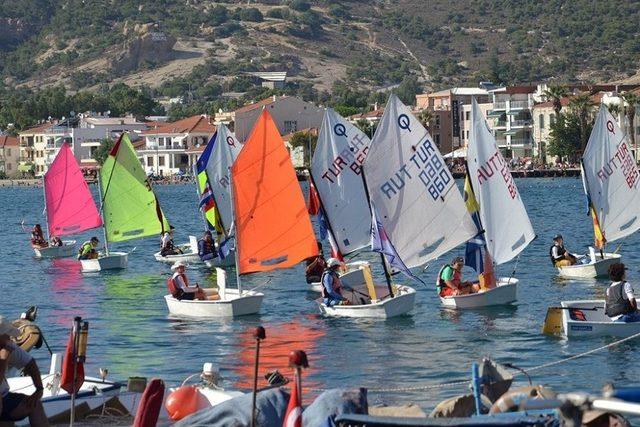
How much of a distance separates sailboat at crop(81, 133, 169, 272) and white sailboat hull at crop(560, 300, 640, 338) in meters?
26.3

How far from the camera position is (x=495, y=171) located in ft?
129

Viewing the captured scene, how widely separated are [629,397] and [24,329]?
13.3 meters

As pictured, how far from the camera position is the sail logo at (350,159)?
1793 inches

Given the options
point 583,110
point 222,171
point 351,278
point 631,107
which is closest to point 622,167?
point 351,278

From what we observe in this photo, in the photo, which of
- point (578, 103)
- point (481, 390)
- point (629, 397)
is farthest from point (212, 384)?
point (578, 103)

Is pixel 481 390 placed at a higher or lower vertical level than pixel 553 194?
higher

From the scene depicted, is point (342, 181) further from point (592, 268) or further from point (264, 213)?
point (264, 213)

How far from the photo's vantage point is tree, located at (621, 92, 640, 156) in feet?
535

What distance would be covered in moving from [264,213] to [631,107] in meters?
131

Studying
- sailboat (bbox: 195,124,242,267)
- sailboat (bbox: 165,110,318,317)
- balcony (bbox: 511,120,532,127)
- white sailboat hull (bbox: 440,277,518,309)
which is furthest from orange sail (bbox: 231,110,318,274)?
balcony (bbox: 511,120,532,127)

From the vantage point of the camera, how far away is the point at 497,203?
128 ft

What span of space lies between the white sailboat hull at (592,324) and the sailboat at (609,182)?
14.9 m

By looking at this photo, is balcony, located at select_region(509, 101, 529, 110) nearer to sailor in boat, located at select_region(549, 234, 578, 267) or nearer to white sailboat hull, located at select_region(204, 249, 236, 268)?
white sailboat hull, located at select_region(204, 249, 236, 268)

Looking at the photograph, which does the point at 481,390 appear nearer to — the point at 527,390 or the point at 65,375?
the point at 527,390
